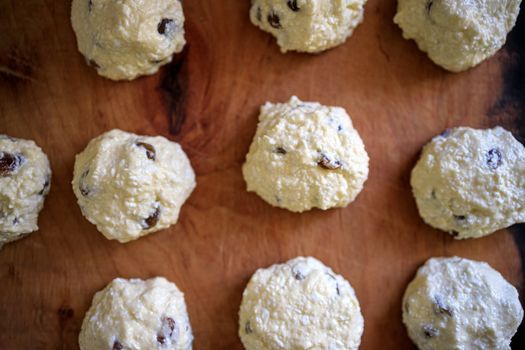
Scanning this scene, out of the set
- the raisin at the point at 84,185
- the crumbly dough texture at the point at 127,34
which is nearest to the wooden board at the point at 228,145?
the crumbly dough texture at the point at 127,34

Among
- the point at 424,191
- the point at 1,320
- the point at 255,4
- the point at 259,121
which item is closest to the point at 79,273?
the point at 1,320

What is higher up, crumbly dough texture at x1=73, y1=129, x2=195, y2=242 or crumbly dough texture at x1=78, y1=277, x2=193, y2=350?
crumbly dough texture at x1=73, y1=129, x2=195, y2=242

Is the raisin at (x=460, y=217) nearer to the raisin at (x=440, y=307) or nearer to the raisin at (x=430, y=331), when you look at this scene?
the raisin at (x=440, y=307)

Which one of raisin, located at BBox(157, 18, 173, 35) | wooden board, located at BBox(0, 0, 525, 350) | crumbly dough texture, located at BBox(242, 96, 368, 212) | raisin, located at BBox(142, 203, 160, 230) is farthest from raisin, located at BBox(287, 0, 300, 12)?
raisin, located at BBox(142, 203, 160, 230)

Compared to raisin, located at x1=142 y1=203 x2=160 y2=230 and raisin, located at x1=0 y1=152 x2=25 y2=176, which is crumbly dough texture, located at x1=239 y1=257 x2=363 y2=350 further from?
raisin, located at x1=0 y1=152 x2=25 y2=176

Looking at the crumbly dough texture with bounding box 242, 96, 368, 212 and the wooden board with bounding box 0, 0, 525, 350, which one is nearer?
the crumbly dough texture with bounding box 242, 96, 368, 212

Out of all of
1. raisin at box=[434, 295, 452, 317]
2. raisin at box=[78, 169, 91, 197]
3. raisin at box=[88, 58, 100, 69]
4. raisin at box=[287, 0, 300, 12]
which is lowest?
raisin at box=[434, 295, 452, 317]
